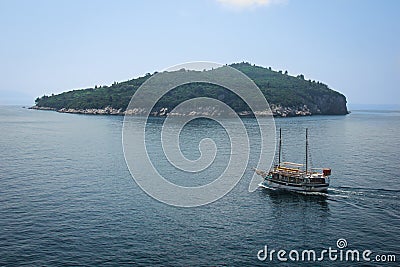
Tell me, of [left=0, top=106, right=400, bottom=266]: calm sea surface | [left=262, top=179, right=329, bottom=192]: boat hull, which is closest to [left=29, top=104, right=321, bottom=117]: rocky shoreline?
[left=0, top=106, right=400, bottom=266]: calm sea surface

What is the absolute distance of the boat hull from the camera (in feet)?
143

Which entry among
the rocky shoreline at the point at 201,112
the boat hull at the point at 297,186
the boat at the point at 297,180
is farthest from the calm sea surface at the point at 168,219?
the rocky shoreline at the point at 201,112

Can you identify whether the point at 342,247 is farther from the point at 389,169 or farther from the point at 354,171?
the point at 389,169

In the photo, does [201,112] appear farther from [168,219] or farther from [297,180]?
[168,219]

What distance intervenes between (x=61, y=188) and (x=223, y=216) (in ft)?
65.3

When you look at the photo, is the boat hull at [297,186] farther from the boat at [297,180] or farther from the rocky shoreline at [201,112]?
the rocky shoreline at [201,112]

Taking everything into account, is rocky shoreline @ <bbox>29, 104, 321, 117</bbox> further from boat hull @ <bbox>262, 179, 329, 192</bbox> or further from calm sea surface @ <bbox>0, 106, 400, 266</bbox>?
boat hull @ <bbox>262, 179, 329, 192</bbox>

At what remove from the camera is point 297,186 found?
44.9 meters

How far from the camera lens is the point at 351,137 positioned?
314 ft

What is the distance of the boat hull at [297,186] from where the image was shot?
43.6 meters

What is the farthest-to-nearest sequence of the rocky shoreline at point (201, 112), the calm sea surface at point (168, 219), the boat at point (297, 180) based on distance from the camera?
the rocky shoreline at point (201, 112), the boat at point (297, 180), the calm sea surface at point (168, 219)

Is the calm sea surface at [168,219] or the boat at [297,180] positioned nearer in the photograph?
the calm sea surface at [168,219]

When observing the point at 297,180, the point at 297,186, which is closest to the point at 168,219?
the point at 297,186

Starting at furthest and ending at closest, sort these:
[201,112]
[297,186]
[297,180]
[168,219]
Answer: [201,112] < [297,180] < [297,186] < [168,219]
